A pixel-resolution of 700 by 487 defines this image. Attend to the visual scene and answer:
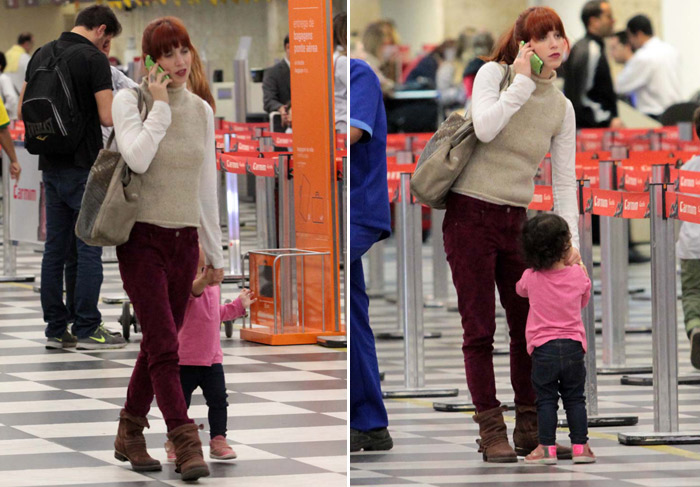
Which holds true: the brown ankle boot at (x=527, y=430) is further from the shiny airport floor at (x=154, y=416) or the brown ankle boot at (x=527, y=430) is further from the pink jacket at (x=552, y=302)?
the shiny airport floor at (x=154, y=416)

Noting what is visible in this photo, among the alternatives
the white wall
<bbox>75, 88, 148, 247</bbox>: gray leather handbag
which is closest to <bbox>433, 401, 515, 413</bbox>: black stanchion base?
<bbox>75, 88, 148, 247</bbox>: gray leather handbag

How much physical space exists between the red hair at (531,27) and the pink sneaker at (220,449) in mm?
1862

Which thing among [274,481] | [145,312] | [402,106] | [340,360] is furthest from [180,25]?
[402,106]

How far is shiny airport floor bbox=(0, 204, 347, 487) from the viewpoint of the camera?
20.2 feet

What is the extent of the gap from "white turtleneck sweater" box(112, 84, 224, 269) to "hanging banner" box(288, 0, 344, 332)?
12.5 ft

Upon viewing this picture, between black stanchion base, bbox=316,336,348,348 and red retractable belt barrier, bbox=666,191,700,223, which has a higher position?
red retractable belt barrier, bbox=666,191,700,223

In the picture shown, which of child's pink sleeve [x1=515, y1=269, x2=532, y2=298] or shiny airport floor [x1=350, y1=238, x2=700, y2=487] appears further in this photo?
child's pink sleeve [x1=515, y1=269, x2=532, y2=298]

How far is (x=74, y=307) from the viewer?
33.2ft

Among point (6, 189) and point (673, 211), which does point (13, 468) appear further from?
point (6, 189)

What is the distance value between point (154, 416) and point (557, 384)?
2.14 m

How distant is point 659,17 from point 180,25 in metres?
15.5

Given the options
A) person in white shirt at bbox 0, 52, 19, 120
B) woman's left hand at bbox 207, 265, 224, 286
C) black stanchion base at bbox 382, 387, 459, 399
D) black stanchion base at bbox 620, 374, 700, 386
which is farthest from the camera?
person in white shirt at bbox 0, 52, 19, 120

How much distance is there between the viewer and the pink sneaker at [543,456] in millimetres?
6234

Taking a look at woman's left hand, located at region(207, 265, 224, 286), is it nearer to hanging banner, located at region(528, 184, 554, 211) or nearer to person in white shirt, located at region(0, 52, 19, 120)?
hanging banner, located at region(528, 184, 554, 211)
